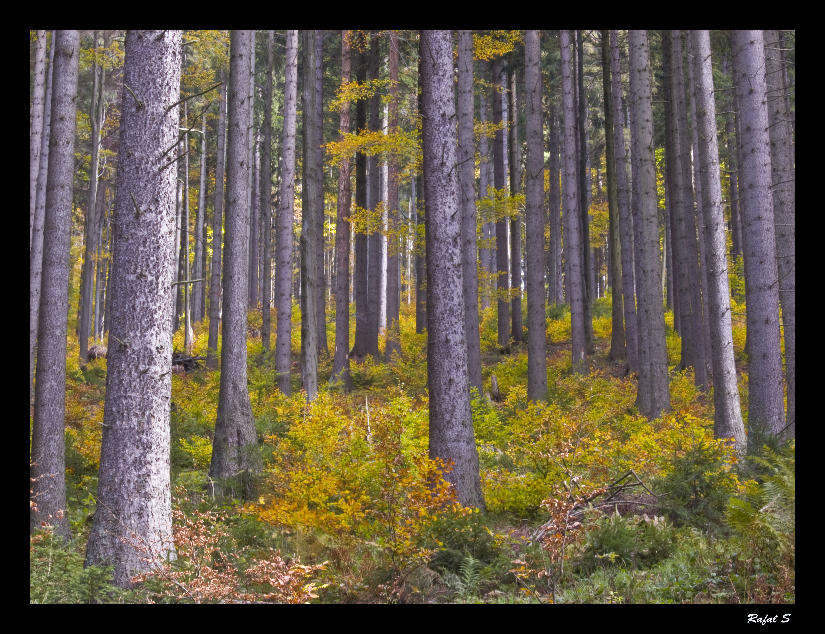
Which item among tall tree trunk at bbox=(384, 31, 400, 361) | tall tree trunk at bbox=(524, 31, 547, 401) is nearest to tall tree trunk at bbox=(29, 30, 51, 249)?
tall tree trunk at bbox=(384, 31, 400, 361)

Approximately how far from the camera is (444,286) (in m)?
7.75

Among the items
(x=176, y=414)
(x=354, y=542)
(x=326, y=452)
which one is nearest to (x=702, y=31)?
(x=326, y=452)

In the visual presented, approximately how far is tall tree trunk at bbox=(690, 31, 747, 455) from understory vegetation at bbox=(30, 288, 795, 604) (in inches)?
34.1

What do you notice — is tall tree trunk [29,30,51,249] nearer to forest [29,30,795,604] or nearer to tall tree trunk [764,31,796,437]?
forest [29,30,795,604]

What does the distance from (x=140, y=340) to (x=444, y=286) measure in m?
3.35

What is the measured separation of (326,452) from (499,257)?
1359cm

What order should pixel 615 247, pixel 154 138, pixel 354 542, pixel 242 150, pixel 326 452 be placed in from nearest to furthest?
pixel 154 138 → pixel 354 542 → pixel 326 452 → pixel 242 150 → pixel 615 247

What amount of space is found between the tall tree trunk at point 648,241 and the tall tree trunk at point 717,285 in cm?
206

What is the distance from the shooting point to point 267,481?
9.41 meters

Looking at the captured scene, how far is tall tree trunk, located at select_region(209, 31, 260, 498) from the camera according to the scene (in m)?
10.3

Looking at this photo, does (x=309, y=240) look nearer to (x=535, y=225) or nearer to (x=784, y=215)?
(x=535, y=225)

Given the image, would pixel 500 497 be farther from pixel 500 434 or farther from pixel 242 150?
pixel 242 150

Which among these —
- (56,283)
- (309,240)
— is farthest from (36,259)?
(309,240)

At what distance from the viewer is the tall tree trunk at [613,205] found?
18219mm
